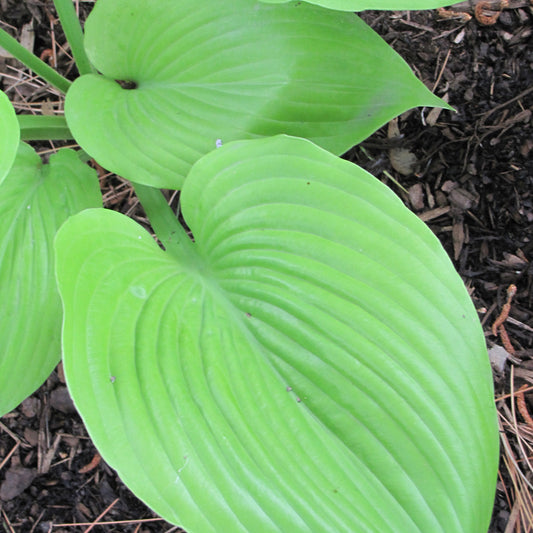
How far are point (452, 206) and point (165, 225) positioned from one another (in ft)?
2.70

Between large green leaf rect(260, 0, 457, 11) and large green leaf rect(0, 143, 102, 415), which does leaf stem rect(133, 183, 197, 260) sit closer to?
large green leaf rect(0, 143, 102, 415)

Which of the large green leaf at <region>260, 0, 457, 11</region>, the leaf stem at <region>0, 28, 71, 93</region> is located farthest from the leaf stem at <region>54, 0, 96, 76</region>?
the large green leaf at <region>260, 0, 457, 11</region>

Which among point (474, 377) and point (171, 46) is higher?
point (171, 46)

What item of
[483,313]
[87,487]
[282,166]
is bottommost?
[87,487]

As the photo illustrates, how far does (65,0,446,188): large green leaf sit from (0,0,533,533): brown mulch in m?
0.40

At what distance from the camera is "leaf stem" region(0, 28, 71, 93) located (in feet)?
3.51

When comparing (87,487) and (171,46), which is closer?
(171,46)

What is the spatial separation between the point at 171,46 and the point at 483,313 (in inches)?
41.0

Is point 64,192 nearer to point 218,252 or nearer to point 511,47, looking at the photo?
point 218,252

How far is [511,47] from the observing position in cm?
143

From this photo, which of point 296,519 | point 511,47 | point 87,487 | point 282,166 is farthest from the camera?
point 511,47

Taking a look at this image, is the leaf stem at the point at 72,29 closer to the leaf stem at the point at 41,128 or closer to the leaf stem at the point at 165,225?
the leaf stem at the point at 41,128

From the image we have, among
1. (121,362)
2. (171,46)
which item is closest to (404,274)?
(121,362)

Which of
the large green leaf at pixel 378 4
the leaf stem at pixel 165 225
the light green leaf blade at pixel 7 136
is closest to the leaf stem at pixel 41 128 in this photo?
the leaf stem at pixel 165 225
